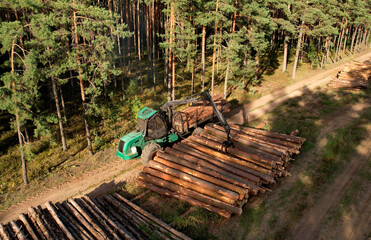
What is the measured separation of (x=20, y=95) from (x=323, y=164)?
18266 millimetres

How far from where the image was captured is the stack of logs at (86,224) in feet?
30.4

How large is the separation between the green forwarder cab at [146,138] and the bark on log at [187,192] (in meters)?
1.54

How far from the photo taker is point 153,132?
15.5 metres

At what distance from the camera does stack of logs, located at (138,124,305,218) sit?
1140 cm

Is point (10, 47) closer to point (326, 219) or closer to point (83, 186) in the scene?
point (83, 186)

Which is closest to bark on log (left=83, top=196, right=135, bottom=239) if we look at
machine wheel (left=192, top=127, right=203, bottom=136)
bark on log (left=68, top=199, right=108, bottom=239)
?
bark on log (left=68, top=199, right=108, bottom=239)

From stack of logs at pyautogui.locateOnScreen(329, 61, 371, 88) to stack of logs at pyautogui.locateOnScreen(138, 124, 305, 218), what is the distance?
55.4ft

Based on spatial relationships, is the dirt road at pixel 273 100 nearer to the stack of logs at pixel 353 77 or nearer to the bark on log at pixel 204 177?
the stack of logs at pixel 353 77

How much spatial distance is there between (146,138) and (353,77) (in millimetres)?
27399

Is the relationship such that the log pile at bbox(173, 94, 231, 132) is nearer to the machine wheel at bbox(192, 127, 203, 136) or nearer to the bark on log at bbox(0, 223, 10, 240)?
the machine wheel at bbox(192, 127, 203, 136)

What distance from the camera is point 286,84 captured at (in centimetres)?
3191

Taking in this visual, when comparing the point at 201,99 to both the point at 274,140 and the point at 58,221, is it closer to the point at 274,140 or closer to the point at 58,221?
the point at 274,140

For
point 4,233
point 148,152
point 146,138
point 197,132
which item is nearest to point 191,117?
point 197,132

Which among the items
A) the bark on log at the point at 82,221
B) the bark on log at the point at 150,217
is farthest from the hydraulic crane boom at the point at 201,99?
the bark on log at the point at 82,221
